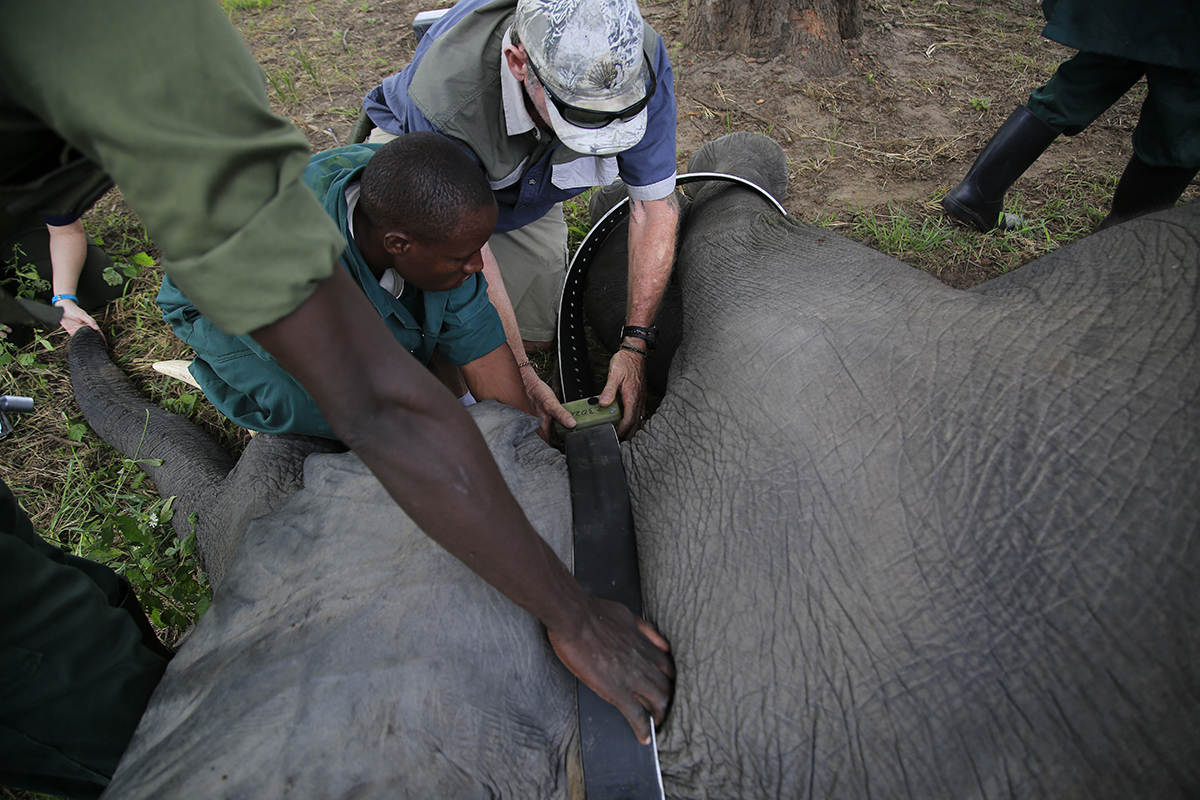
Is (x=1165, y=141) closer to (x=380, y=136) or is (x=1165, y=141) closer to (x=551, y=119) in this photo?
(x=551, y=119)

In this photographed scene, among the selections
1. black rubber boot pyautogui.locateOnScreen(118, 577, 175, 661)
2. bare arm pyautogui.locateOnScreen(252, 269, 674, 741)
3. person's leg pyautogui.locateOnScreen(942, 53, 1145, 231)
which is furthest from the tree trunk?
black rubber boot pyautogui.locateOnScreen(118, 577, 175, 661)

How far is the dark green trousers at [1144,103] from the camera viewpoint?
2.32m

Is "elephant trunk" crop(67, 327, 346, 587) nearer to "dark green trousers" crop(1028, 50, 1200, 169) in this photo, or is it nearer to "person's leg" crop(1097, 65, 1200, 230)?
"person's leg" crop(1097, 65, 1200, 230)

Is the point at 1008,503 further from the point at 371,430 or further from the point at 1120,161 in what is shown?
the point at 1120,161

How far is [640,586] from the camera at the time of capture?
1.36m

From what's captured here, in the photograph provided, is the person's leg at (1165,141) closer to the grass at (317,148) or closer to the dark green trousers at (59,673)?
the grass at (317,148)

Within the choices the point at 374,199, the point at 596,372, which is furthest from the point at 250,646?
the point at 596,372

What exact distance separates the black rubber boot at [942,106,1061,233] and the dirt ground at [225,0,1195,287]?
0.51 feet

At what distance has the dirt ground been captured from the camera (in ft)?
10.0

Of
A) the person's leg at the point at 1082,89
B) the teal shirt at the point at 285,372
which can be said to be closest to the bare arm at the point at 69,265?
the teal shirt at the point at 285,372

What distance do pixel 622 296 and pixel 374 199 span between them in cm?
118

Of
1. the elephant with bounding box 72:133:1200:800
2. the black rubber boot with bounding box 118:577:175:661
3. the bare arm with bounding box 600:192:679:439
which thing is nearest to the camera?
the elephant with bounding box 72:133:1200:800

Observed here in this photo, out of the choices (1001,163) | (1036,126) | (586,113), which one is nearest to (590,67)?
(586,113)

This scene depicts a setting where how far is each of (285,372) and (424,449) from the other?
1.26 meters
